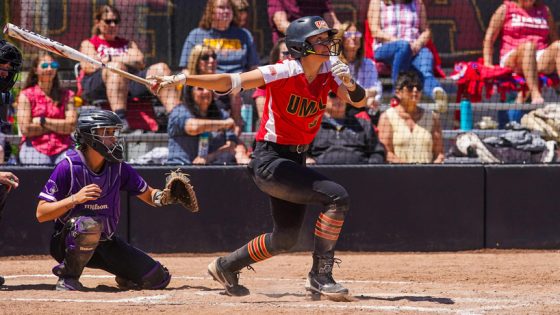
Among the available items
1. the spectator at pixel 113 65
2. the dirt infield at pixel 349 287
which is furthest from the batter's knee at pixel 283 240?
the spectator at pixel 113 65

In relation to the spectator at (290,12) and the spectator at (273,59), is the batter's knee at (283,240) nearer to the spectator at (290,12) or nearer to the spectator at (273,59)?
the spectator at (273,59)

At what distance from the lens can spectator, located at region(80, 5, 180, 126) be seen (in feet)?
30.6

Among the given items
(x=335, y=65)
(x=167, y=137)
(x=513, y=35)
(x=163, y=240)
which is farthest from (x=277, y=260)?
(x=513, y=35)

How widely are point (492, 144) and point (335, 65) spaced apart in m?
3.88

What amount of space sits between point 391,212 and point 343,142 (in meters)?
0.79

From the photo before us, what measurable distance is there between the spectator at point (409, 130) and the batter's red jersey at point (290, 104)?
10.5ft

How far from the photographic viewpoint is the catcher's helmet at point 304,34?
→ 599cm

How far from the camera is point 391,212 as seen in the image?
8.77 metres

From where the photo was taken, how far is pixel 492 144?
371 inches

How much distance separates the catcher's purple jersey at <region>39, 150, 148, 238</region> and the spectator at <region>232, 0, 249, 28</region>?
146 inches

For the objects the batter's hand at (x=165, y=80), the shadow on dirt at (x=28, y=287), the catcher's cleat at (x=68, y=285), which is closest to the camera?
the batter's hand at (x=165, y=80)

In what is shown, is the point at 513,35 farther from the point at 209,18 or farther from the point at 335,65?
the point at 335,65

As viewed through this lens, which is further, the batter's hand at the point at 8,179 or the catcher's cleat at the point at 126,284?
the catcher's cleat at the point at 126,284

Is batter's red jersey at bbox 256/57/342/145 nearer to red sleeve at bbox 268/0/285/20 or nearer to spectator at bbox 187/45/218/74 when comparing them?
spectator at bbox 187/45/218/74
